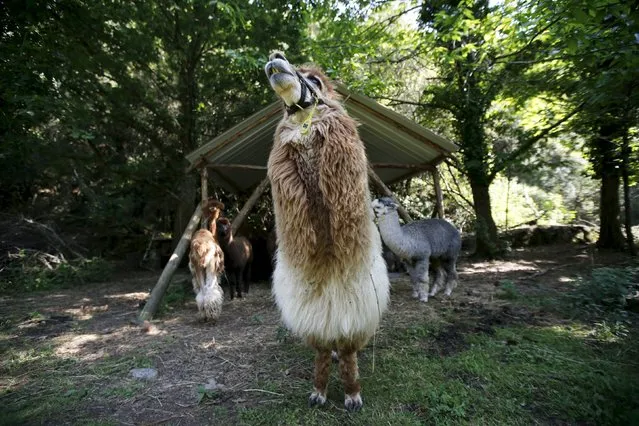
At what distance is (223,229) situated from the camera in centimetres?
610

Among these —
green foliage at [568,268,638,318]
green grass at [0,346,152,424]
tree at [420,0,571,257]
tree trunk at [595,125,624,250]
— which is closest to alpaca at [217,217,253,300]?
green grass at [0,346,152,424]

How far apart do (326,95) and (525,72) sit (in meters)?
7.41

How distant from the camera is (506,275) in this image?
24.3ft

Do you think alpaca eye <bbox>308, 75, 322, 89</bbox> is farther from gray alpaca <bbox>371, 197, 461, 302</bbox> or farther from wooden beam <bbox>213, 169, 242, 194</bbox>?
wooden beam <bbox>213, 169, 242, 194</bbox>

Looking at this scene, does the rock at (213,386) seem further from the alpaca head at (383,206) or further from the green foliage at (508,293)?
the green foliage at (508,293)

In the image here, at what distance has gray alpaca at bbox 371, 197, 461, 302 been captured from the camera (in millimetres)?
5195

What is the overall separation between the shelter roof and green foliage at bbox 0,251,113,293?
402cm

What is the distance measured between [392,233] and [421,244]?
0.61 m

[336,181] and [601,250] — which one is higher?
[336,181]

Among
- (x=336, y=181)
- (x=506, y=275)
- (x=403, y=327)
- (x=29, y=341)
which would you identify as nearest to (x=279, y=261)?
(x=336, y=181)

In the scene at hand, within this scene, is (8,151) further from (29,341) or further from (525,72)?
(525,72)

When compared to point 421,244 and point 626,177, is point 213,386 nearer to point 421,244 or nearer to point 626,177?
point 421,244

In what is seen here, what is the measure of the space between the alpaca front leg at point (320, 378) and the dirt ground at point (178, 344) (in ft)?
0.92

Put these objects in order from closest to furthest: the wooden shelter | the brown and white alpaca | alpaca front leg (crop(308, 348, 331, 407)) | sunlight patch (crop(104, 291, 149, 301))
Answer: alpaca front leg (crop(308, 348, 331, 407)), the brown and white alpaca, the wooden shelter, sunlight patch (crop(104, 291, 149, 301))
